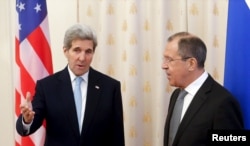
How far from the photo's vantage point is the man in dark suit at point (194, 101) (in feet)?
5.46

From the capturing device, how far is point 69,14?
118 inches

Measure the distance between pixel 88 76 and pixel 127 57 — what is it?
0.76 m

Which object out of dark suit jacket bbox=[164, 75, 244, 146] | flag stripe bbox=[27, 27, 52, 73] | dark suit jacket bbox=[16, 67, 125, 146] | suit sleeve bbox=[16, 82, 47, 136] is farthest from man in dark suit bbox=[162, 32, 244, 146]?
flag stripe bbox=[27, 27, 52, 73]

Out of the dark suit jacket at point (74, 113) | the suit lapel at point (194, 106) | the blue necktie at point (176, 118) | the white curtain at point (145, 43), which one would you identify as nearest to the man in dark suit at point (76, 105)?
the dark suit jacket at point (74, 113)

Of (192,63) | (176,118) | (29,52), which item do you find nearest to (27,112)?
(29,52)

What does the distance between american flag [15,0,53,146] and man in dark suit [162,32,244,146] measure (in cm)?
97

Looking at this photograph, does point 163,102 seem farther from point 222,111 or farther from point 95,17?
point 222,111

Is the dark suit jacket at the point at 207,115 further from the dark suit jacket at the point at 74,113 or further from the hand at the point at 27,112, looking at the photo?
the hand at the point at 27,112

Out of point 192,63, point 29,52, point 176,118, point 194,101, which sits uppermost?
point 29,52

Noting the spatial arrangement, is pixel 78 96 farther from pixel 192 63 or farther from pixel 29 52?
pixel 192 63

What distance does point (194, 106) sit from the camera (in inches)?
70.2

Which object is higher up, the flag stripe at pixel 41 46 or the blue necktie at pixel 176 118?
the flag stripe at pixel 41 46

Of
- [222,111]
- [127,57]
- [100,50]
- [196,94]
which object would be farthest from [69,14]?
[222,111]

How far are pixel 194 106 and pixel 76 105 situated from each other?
70cm
